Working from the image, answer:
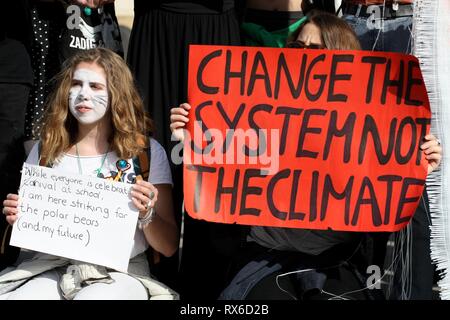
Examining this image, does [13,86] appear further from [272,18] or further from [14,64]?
[272,18]

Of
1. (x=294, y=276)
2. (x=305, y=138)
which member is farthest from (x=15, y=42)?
(x=294, y=276)

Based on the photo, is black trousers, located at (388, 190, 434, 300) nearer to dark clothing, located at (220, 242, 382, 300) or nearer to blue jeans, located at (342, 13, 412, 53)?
dark clothing, located at (220, 242, 382, 300)

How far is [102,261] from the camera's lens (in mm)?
3727

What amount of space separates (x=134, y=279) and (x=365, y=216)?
0.97 metres

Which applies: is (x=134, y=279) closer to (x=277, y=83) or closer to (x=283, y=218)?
(x=283, y=218)

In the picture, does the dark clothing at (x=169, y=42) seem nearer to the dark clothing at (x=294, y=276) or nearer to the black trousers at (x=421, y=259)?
the dark clothing at (x=294, y=276)

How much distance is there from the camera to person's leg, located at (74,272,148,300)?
367cm

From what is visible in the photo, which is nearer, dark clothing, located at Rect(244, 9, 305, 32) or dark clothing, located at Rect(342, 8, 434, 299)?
dark clothing, located at Rect(342, 8, 434, 299)

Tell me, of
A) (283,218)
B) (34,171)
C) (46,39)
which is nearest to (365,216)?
(283,218)

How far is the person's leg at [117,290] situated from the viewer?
3.67m

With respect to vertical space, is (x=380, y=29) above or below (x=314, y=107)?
above

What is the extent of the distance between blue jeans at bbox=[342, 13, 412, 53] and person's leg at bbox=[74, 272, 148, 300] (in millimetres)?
1600

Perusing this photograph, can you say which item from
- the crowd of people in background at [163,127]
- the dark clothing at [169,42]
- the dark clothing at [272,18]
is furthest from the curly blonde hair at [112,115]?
the dark clothing at [272,18]

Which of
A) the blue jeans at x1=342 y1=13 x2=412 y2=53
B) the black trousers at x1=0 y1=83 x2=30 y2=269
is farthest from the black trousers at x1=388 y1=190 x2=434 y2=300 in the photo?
the black trousers at x1=0 y1=83 x2=30 y2=269
